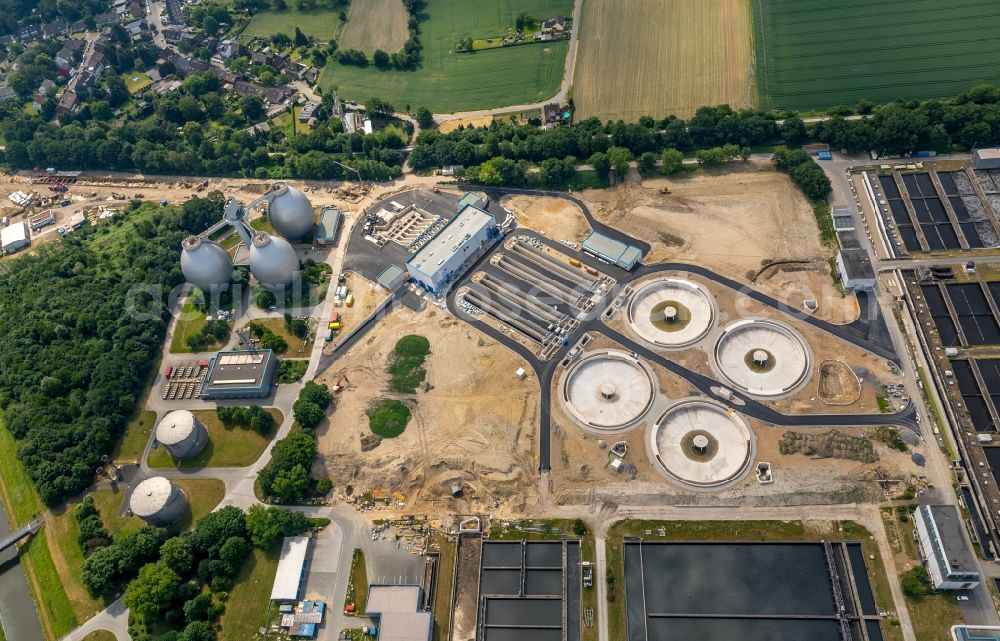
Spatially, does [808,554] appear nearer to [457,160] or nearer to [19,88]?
[457,160]

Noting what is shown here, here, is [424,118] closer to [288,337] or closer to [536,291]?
[536,291]

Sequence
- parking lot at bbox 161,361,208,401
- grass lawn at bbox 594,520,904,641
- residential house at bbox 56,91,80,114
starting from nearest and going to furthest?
grass lawn at bbox 594,520,904,641 < parking lot at bbox 161,361,208,401 < residential house at bbox 56,91,80,114

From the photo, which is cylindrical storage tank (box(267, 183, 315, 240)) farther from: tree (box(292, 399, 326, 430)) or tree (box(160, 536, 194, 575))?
tree (box(160, 536, 194, 575))

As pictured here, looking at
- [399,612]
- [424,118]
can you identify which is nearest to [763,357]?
[399,612]

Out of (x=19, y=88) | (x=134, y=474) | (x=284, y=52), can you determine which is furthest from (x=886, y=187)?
(x=19, y=88)

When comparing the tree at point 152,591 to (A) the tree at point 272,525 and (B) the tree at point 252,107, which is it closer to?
(A) the tree at point 272,525

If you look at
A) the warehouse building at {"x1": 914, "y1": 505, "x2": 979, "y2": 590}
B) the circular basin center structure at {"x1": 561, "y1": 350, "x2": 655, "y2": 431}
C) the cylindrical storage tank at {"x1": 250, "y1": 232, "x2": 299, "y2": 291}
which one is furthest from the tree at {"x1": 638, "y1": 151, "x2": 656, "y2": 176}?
the warehouse building at {"x1": 914, "y1": 505, "x2": 979, "y2": 590}
